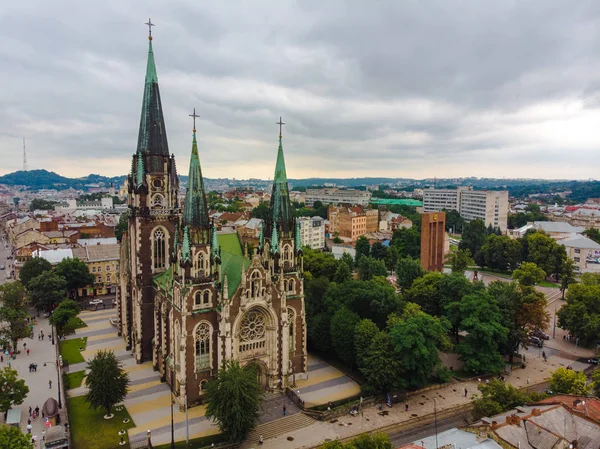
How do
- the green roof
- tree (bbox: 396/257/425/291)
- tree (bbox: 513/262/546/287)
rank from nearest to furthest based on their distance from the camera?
the green roof
tree (bbox: 396/257/425/291)
tree (bbox: 513/262/546/287)

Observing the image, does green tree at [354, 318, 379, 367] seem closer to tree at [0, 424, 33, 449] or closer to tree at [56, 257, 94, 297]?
tree at [0, 424, 33, 449]

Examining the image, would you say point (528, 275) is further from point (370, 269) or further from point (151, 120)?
point (151, 120)

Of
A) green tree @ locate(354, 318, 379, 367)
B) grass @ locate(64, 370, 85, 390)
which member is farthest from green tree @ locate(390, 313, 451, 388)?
grass @ locate(64, 370, 85, 390)

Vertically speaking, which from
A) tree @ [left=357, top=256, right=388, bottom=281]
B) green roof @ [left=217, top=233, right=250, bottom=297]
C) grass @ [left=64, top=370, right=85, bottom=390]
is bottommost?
grass @ [left=64, top=370, right=85, bottom=390]

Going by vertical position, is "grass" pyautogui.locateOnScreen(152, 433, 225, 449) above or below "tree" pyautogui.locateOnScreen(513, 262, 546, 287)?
below

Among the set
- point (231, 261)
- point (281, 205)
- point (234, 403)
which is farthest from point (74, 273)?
point (234, 403)

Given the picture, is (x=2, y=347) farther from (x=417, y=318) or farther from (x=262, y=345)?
(x=417, y=318)
